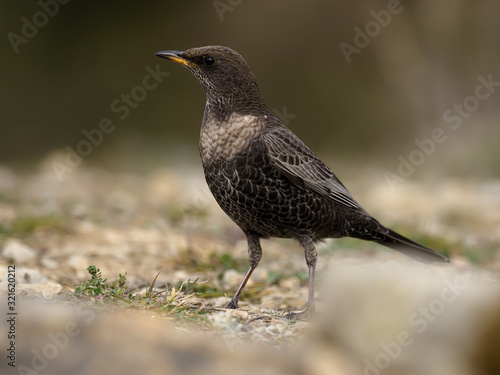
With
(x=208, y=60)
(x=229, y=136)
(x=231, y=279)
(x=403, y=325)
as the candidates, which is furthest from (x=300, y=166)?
(x=403, y=325)

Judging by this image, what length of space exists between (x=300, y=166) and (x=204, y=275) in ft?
4.30

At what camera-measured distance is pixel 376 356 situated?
2.78m

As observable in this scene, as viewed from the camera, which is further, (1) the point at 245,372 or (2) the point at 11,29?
(2) the point at 11,29

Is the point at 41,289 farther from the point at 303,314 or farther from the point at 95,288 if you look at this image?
the point at 303,314

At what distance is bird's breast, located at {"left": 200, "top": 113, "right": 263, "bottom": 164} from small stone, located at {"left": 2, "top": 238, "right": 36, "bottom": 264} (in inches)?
66.6

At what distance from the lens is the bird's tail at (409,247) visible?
15.5 feet

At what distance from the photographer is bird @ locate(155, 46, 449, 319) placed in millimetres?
3941

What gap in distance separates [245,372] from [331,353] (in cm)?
43

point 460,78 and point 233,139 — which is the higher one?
point 460,78

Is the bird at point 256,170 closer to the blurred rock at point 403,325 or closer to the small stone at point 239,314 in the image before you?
the small stone at point 239,314

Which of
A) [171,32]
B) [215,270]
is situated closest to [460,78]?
[171,32]

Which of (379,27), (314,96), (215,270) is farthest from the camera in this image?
(314,96)

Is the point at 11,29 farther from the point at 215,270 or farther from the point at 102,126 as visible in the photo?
the point at 215,270

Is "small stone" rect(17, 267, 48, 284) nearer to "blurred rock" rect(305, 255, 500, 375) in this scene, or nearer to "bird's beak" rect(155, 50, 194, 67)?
"bird's beak" rect(155, 50, 194, 67)
